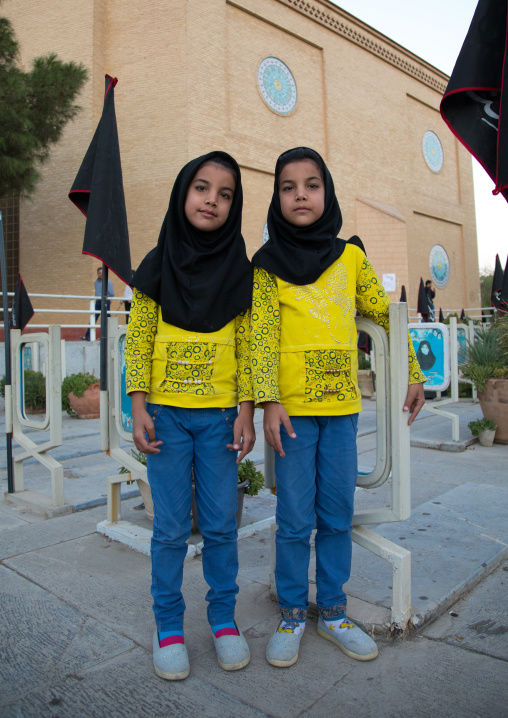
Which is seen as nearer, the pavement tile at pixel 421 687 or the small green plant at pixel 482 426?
the pavement tile at pixel 421 687

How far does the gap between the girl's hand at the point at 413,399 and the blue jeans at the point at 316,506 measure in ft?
0.77

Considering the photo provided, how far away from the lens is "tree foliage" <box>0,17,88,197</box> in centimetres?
1025

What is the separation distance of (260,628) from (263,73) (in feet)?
57.4

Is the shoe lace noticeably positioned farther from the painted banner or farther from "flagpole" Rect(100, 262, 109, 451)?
the painted banner

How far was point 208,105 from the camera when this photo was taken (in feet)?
50.1

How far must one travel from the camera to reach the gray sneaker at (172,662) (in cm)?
202

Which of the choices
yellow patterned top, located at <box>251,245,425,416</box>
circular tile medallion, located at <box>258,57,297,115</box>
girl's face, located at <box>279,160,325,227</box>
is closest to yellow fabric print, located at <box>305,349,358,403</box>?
yellow patterned top, located at <box>251,245,425,416</box>

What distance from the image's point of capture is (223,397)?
2215 mm

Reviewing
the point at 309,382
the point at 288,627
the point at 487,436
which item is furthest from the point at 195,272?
the point at 487,436

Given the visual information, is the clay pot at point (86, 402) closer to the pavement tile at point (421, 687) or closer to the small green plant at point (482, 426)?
the small green plant at point (482, 426)

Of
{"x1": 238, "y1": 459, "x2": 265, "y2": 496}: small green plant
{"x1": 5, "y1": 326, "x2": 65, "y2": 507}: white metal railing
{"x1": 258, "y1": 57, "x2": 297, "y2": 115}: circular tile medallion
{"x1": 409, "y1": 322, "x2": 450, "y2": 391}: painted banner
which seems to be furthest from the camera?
{"x1": 258, "y1": 57, "x2": 297, "y2": 115}: circular tile medallion

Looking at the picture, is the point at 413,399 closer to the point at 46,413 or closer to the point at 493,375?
the point at 46,413

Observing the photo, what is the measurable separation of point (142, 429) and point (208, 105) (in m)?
14.9

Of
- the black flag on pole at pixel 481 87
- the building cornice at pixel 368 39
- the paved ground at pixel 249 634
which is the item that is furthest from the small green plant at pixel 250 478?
the building cornice at pixel 368 39
